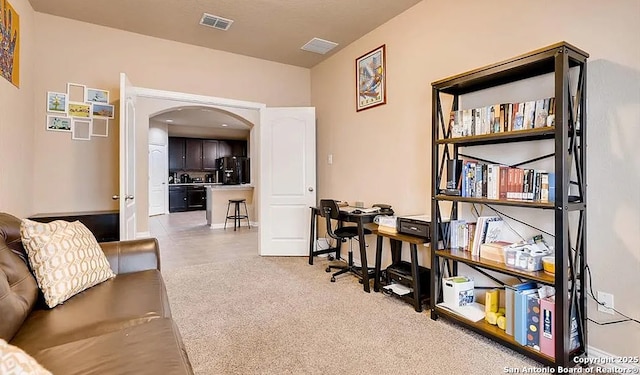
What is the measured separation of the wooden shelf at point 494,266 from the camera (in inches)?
73.6

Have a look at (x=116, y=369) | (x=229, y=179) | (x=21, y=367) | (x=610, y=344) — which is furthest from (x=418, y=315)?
(x=229, y=179)

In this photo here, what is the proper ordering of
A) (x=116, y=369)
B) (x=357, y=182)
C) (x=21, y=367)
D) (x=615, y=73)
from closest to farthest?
(x=21, y=367)
(x=116, y=369)
(x=615, y=73)
(x=357, y=182)

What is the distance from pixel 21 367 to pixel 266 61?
15.1 feet

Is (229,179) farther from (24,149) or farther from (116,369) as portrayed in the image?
(116,369)

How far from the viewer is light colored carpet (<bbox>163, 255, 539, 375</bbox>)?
6.23 feet

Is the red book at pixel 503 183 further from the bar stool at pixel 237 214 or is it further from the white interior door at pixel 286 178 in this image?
the bar stool at pixel 237 214

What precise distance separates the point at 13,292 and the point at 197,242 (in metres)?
4.21

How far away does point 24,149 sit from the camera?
307 centimetres

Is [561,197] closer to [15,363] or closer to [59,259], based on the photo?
[15,363]

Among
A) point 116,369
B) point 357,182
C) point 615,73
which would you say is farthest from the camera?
point 357,182

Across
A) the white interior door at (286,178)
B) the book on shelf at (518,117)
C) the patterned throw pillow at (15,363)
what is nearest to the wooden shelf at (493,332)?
the book on shelf at (518,117)

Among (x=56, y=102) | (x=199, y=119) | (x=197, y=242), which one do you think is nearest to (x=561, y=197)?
(x=56, y=102)

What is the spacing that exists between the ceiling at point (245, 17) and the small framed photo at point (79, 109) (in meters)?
0.91

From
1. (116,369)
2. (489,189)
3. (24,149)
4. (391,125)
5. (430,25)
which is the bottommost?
(116,369)
